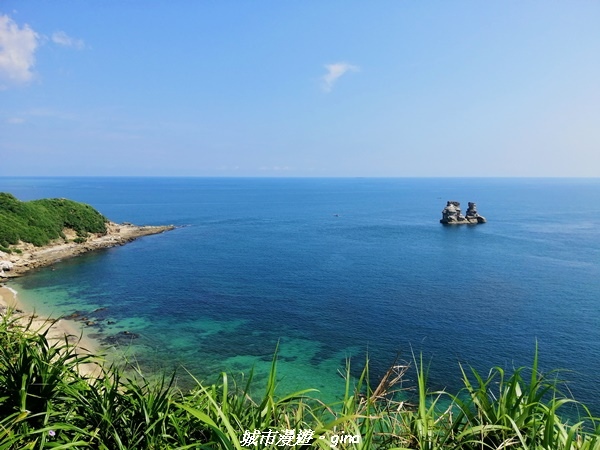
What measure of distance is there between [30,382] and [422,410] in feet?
18.7

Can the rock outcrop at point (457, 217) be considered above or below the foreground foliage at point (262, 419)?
below

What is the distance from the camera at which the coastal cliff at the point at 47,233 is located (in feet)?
177

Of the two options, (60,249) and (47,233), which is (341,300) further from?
(47,233)

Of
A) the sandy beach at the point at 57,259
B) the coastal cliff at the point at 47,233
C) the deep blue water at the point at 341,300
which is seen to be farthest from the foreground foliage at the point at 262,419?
the coastal cliff at the point at 47,233

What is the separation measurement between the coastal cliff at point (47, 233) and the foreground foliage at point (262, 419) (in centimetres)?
5260

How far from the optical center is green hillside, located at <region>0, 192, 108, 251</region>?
57.1 meters

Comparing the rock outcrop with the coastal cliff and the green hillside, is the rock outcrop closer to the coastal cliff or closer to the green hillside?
the coastal cliff

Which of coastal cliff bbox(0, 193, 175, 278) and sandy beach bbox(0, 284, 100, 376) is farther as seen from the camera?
coastal cliff bbox(0, 193, 175, 278)

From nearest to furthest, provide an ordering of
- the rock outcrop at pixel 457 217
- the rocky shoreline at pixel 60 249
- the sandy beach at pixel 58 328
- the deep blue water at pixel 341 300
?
the sandy beach at pixel 58 328
the deep blue water at pixel 341 300
the rocky shoreline at pixel 60 249
the rock outcrop at pixel 457 217

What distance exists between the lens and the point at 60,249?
61.8m

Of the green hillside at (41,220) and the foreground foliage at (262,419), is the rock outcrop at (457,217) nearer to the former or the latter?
the green hillside at (41,220)

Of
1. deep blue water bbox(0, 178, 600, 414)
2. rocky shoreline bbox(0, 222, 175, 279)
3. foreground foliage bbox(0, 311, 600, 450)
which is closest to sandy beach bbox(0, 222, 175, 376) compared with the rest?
rocky shoreline bbox(0, 222, 175, 279)

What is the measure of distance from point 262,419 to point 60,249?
2698 inches

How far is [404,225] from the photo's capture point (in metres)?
98.9
